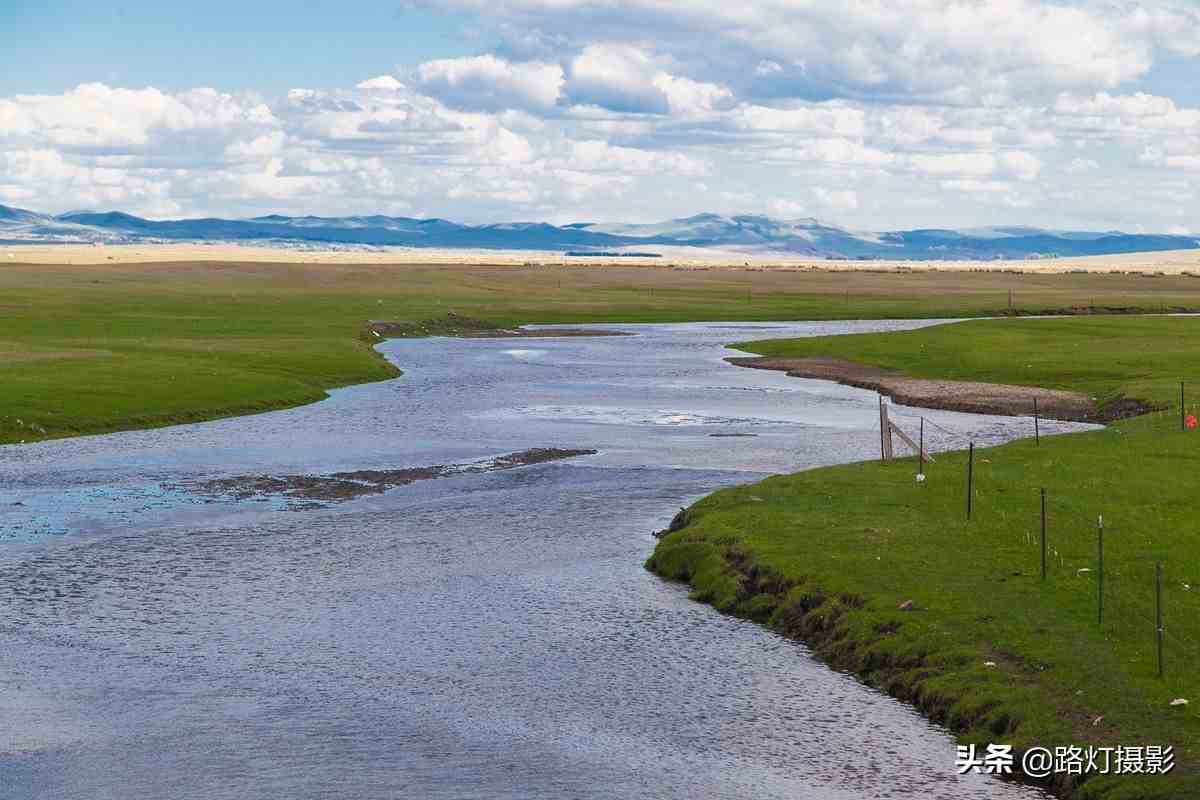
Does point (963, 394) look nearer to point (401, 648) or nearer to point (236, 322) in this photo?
point (401, 648)

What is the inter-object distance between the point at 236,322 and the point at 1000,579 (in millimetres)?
97497

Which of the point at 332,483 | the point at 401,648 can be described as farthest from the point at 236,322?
the point at 401,648

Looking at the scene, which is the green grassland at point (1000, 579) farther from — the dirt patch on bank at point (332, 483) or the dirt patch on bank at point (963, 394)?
the dirt patch on bank at point (963, 394)

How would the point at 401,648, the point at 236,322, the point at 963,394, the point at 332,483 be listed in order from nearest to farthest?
the point at 401,648 → the point at 332,483 → the point at 963,394 → the point at 236,322

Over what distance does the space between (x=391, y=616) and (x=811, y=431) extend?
114ft

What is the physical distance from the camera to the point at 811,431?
2566 inches

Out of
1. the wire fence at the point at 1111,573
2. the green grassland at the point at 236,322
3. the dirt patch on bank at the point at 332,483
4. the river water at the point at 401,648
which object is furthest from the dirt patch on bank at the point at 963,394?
the green grassland at the point at 236,322

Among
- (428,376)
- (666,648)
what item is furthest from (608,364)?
(666,648)

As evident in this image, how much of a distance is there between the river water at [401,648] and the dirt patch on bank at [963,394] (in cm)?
1602

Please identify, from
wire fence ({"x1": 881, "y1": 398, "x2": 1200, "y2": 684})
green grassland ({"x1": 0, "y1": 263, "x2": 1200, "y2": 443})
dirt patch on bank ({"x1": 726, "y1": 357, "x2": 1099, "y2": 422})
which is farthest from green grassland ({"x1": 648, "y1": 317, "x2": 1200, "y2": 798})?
green grassland ({"x1": 0, "y1": 263, "x2": 1200, "y2": 443})

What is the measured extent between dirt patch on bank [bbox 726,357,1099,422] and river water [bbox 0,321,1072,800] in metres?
16.0

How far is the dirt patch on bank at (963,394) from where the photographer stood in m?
70.9

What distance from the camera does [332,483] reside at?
168ft

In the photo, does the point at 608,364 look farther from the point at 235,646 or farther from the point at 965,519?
the point at 235,646
